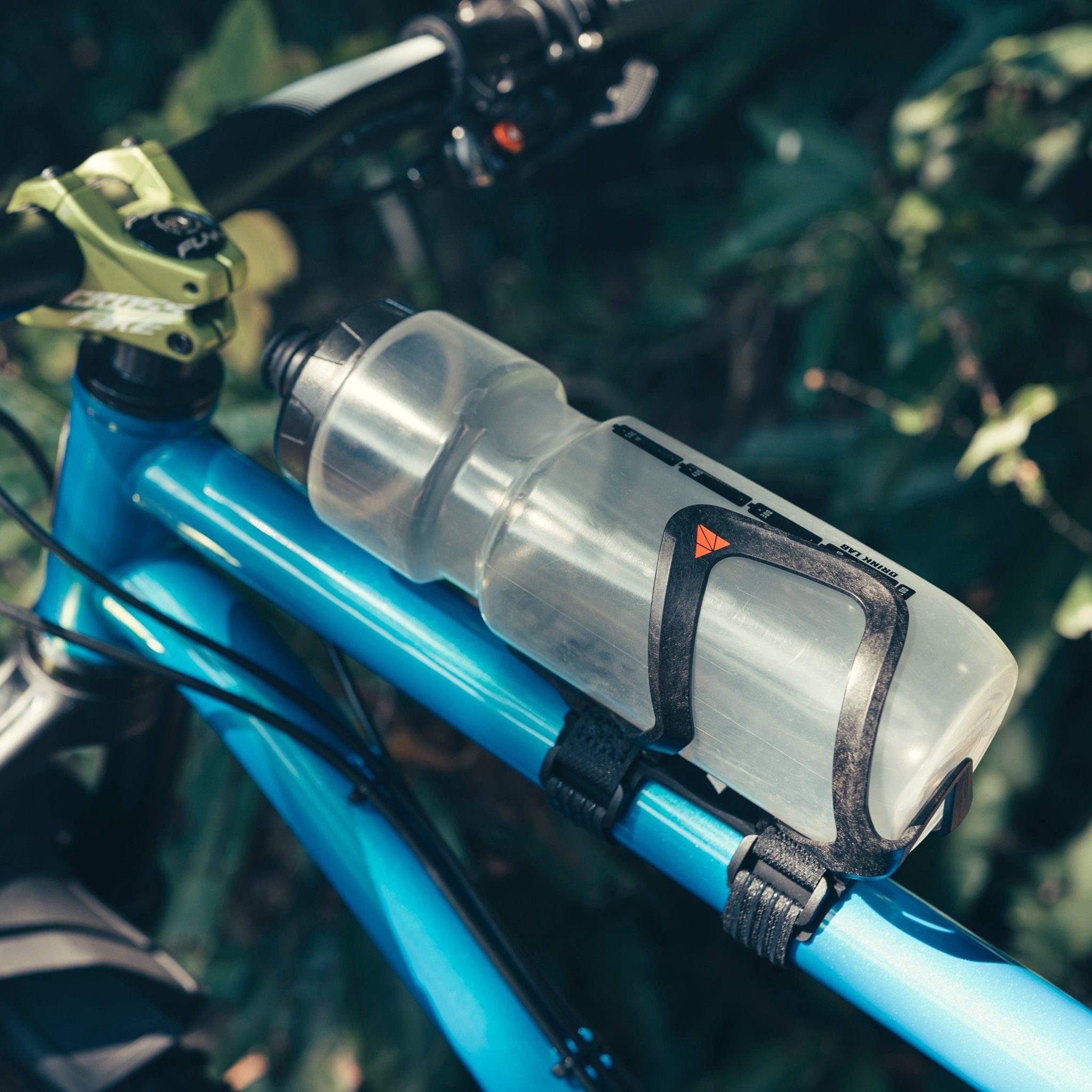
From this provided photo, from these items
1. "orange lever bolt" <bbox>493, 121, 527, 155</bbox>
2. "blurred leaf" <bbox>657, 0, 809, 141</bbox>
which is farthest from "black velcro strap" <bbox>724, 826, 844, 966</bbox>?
"blurred leaf" <bbox>657, 0, 809, 141</bbox>

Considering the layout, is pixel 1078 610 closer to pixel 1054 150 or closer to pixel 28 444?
pixel 1054 150

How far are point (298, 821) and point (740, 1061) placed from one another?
946 mm

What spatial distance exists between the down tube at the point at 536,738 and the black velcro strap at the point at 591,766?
14 mm

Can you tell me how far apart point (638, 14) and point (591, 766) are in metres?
0.71

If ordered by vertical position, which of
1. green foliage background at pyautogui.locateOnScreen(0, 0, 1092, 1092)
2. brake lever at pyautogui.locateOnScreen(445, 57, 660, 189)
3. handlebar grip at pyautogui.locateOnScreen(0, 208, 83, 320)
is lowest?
green foliage background at pyautogui.locateOnScreen(0, 0, 1092, 1092)

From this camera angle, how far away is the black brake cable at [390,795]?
0.67 m

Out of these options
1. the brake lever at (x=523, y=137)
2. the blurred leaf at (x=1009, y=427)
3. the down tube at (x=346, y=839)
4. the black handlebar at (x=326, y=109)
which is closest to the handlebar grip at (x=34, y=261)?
the black handlebar at (x=326, y=109)

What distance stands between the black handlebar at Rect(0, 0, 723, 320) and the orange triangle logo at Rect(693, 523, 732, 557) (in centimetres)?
45

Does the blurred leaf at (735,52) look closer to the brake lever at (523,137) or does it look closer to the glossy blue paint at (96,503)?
the brake lever at (523,137)

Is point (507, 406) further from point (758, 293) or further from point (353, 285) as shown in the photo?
point (353, 285)

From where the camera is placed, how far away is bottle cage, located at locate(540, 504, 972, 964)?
0.50 m

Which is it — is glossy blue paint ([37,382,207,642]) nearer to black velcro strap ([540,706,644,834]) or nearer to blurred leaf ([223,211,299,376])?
black velcro strap ([540,706,644,834])

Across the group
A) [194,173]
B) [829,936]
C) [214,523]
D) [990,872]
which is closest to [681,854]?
[829,936]

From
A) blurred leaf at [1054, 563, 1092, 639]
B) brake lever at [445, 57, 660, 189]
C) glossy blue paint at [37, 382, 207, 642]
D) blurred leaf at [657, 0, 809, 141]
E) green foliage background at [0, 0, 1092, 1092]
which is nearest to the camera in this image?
glossy blue paint at [37, 382, 207, 642]
